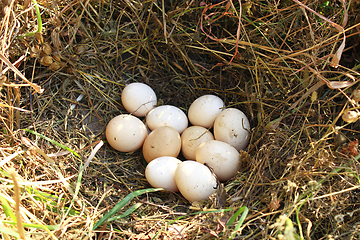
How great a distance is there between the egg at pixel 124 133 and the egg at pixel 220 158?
0.41 metres

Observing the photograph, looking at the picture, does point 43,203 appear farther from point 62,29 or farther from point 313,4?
point 313,4

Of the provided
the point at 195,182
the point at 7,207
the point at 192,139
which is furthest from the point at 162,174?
the point at 7,207

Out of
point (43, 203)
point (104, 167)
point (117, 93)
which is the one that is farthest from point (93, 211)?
point (117, 93)

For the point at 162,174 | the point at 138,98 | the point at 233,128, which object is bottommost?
the point at 162,174

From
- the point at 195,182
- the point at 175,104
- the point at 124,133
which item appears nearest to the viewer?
the point at 195,182

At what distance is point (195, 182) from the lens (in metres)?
1.32

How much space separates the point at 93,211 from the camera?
1221mm

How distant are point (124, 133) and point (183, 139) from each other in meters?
0.37

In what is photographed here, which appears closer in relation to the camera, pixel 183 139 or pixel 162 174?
pixel 162 174

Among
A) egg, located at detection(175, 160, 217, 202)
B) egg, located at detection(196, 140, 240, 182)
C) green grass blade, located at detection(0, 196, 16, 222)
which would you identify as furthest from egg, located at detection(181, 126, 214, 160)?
green grass blade, located at detection(0, 196, 16, 222)

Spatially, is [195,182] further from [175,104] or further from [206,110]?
[175,104]

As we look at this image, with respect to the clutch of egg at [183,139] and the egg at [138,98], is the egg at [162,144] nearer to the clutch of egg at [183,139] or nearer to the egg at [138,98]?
the clutch of egg at [183,139]

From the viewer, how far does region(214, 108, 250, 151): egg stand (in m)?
1.55

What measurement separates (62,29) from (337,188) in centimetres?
168
